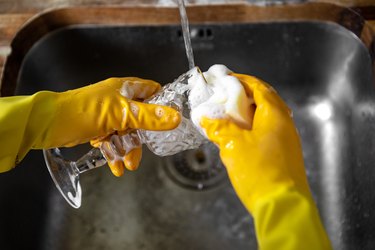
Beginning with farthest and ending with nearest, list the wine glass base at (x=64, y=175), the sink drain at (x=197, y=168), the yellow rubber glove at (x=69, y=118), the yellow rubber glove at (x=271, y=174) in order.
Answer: the sink drain at (x=197, y=168), the wine glass base at (x=64, y=175), the yellow rubber glove at (x=69, y=118), the yellow rubber glove at (x=271, y=174)

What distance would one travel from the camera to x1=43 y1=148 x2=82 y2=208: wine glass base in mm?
739

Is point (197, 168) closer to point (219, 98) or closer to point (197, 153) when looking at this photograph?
point (197, 153)

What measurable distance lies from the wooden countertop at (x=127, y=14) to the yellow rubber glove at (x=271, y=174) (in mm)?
307

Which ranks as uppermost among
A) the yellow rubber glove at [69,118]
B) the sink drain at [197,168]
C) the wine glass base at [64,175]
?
the yellow rubber glove at [69,118]

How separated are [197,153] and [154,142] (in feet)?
0.97

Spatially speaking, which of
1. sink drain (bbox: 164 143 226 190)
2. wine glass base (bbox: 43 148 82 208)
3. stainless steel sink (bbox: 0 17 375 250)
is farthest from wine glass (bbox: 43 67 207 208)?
sink drain (bbox: 164 143 226 190)

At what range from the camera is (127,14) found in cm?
89

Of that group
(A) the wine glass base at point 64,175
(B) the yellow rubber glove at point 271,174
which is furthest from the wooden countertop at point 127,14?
(B) the yellow rubber glove at point 271,174

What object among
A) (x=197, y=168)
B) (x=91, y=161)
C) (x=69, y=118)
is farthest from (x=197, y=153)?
(x=69, y=118)

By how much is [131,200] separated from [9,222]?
9.2 inches

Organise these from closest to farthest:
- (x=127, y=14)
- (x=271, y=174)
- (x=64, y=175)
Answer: (x=271, y=174) → (x=64, y=175) → (x=127, y=14)

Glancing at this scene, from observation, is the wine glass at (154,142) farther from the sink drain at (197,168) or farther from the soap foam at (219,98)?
the sink drain at (197,168)

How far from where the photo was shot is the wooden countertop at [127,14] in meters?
0.86

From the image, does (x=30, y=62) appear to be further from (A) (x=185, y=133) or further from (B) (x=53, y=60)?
(A) (x=185, y=133)
